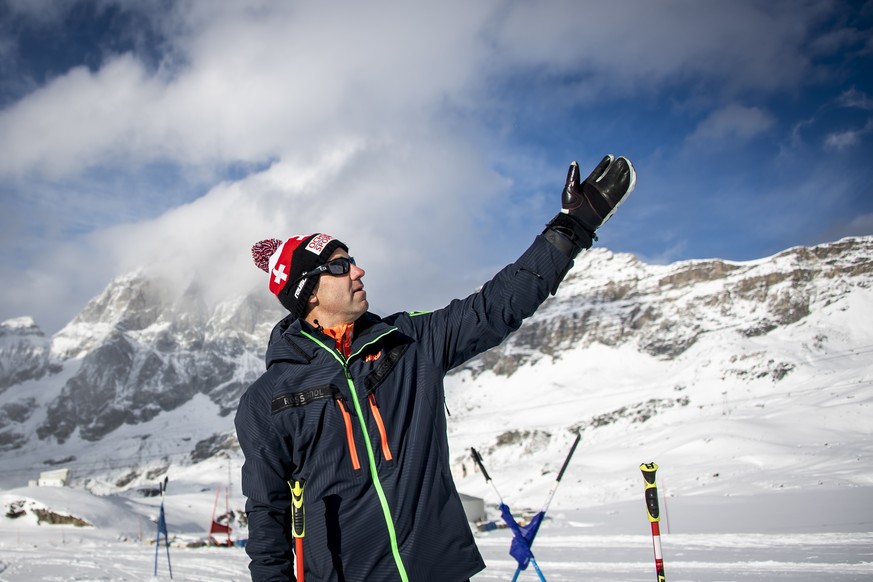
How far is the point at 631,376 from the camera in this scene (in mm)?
157125

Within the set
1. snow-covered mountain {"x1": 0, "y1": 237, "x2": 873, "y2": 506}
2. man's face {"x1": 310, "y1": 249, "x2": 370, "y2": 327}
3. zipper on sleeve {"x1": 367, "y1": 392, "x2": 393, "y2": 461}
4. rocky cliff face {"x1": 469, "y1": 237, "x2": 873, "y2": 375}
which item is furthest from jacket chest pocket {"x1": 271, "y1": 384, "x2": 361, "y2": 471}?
rocky cliff face {"x1": 469, "y1": 237, "x2": 873, "y2": 375}

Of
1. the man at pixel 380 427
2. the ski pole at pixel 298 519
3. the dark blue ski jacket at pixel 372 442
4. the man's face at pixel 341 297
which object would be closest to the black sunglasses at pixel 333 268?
the man's face at pixel 341 297

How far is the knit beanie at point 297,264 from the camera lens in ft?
10.5

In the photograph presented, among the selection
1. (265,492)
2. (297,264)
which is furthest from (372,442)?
(297,264)

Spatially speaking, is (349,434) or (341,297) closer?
(349,434)

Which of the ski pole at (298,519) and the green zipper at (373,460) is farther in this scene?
the ski pole at (298,519)

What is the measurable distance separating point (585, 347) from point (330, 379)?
186632mm

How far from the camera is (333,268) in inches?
124

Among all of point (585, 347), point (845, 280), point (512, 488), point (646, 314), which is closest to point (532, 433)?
point (512, 488)

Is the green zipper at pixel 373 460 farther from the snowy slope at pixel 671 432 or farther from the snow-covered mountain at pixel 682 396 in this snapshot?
the snow-covered mountain at pixel 682 396

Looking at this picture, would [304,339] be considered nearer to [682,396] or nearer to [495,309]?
[495,309]

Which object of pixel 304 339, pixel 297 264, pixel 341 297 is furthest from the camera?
pixel 297 264

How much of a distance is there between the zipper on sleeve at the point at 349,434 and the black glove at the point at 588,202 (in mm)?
1189

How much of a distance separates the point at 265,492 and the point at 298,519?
0.22 m
